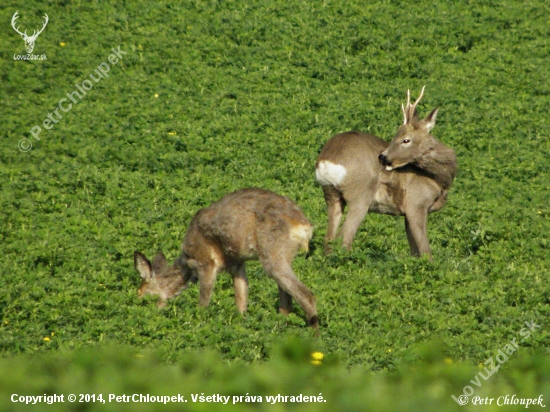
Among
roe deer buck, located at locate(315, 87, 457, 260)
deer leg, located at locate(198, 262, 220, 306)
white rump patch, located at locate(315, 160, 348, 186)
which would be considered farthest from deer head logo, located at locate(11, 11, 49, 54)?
deer leg, located at locate(198, 262, 220, 306)

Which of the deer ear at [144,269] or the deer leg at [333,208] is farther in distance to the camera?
the deer leg at [333,208]

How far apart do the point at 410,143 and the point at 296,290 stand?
13.0ft

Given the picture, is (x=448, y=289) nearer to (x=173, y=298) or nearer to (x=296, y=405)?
(x=173, y=298)

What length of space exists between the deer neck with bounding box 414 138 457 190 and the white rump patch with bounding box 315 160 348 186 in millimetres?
1250

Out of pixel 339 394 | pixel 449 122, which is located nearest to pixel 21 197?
pixel 449 122

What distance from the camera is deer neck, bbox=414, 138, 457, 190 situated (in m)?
11.1

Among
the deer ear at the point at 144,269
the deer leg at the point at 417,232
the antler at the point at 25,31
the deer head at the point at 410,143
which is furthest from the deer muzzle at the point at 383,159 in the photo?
the antler at the point at 25,31

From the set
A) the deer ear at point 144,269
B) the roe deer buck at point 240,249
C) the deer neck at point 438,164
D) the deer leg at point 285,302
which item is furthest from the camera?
the deer neck at point 438,164

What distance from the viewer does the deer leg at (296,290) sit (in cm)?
787

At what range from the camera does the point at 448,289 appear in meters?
9.01

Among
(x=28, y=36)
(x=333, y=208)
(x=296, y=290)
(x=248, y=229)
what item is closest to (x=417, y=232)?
(x=333, y=208)

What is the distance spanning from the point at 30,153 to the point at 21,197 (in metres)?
2.24

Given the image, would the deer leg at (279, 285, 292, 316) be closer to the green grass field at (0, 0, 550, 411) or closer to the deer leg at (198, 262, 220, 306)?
the green grass field at (0, 0, 550, 411)

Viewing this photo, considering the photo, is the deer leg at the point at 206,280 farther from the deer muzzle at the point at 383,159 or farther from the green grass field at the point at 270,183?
the deer muzzle at the point at 383,159
